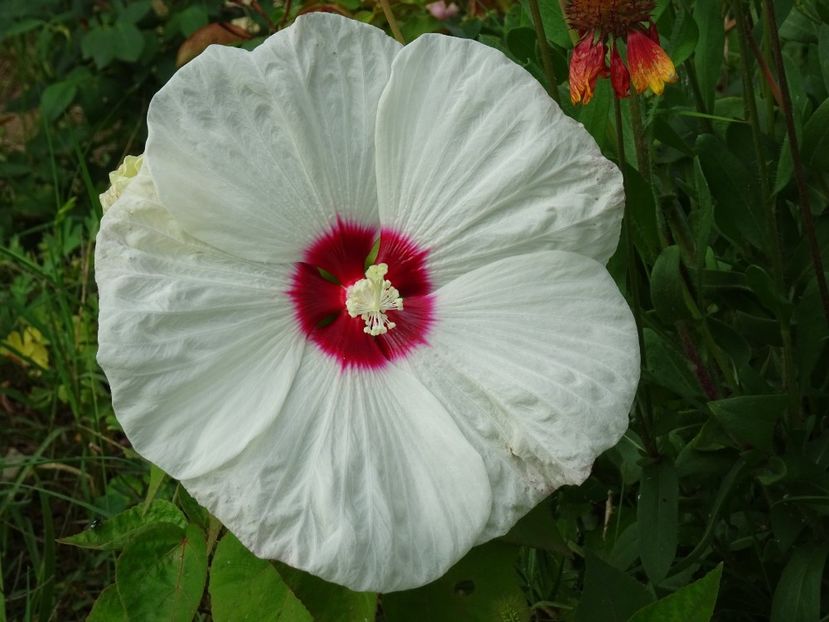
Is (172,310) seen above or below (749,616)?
above

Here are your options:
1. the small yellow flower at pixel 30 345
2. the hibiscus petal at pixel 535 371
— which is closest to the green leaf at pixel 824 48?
the hibiscus petal at pixel 535 371

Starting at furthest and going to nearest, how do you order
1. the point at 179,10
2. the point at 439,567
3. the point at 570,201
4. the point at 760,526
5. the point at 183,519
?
the point at 179,10 < the point at 760,526 < the point at 183,519 < the point at 570,201 < the point at 439,567

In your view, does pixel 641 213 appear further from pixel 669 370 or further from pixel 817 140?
pixel 817 140

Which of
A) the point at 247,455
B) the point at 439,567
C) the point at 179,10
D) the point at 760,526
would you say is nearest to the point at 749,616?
the point at 760,526

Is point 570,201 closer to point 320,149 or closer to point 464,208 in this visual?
point 464,208

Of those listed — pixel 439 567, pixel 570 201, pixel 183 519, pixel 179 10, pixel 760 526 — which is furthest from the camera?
pixel 179 10

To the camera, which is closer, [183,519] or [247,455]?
[247,455]
